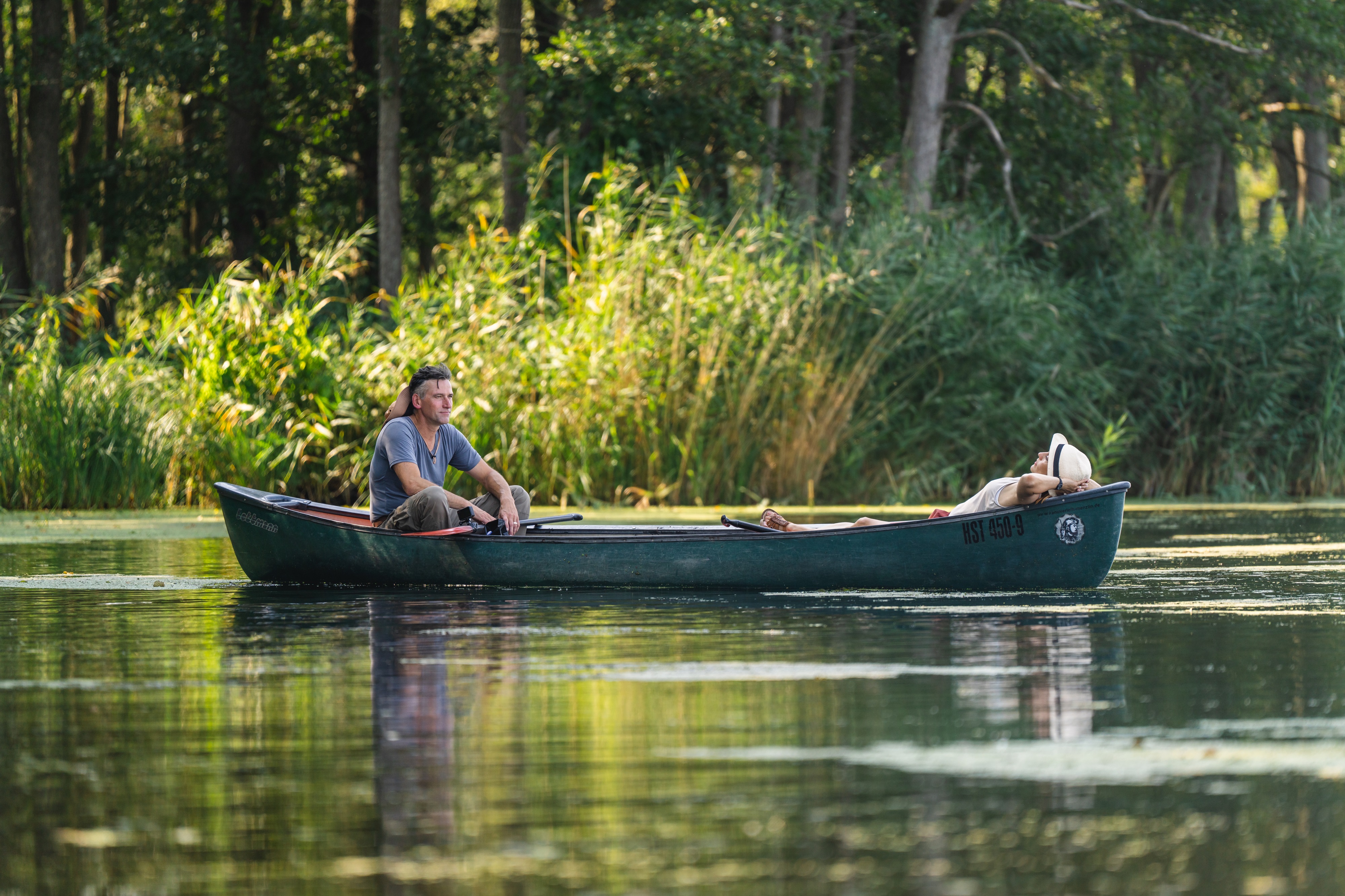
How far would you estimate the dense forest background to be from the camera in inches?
666

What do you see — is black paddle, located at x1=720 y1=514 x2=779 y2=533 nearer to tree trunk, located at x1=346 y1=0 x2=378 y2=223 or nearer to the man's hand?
the man's hand

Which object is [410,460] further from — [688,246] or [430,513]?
[688,246]

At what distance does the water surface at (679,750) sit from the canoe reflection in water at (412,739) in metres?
0.02

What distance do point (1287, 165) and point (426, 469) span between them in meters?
26.7

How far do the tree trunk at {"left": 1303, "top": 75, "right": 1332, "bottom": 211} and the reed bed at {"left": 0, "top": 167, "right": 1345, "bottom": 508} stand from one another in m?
11.1

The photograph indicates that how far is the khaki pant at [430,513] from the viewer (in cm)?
1009

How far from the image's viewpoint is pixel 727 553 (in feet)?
32.6

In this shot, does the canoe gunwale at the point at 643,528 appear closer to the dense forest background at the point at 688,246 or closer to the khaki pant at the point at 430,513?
the khaki pant at the point at 430,513

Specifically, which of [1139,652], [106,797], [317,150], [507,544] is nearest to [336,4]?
[317,150]

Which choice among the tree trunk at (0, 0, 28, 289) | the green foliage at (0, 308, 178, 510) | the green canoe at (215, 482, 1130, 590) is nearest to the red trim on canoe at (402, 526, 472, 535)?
the green canoe at (215, 482, 1130, 590)

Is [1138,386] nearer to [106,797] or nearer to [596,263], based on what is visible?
[596,263]

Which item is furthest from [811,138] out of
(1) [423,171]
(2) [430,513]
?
(2) [430,513]

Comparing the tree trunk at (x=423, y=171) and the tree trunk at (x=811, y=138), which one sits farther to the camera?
the tree trunk at (x=423, y=171)

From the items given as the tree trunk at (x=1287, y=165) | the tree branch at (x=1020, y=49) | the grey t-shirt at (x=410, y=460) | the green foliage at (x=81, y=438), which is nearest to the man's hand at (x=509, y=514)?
the grey t-shirt at (x=410, y=460)
